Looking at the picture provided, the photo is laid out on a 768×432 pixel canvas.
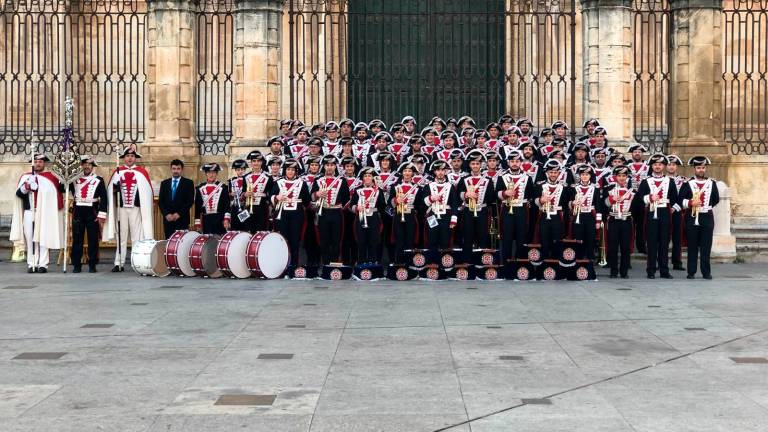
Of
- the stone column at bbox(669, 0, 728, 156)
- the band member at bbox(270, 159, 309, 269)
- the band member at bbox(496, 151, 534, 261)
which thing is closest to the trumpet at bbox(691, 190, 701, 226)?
the band member at bbox(496, 151, 534, 261)

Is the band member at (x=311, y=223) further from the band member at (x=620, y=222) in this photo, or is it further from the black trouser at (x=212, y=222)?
the band member at (x=620, y=222)

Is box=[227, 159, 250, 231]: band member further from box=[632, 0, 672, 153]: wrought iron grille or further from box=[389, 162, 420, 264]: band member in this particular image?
box=[632, 0, 672, 153]: wrought iron grille

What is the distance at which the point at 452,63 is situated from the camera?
22375 mm

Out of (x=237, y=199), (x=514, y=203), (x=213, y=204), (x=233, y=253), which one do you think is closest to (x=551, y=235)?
(x=514, y=203)

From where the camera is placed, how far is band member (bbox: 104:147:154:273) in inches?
725

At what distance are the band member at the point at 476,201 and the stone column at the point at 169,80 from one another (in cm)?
560

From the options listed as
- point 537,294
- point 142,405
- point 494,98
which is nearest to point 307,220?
point 537,294

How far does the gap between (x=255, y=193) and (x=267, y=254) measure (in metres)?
1.49

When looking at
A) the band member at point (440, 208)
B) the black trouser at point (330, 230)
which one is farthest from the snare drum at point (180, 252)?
the band member at point (440, 208)

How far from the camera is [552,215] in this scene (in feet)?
56.6

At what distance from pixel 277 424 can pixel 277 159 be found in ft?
34.4

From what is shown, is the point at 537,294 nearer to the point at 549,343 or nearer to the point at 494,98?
the point at 549,343

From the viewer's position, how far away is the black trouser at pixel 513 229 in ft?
57.1

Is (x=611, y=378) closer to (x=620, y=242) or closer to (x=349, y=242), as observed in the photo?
(x=620, y=242)
